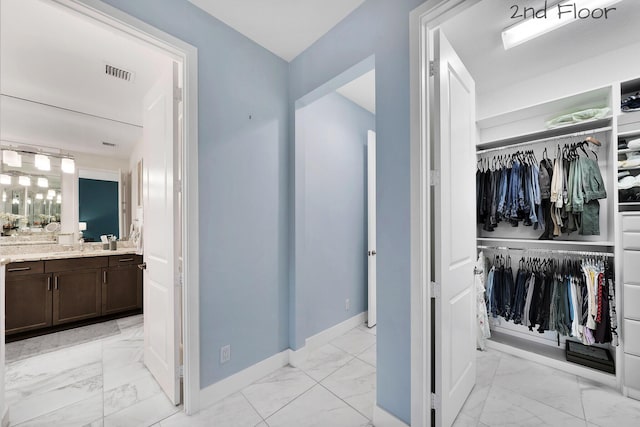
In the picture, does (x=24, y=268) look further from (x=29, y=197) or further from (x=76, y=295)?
(x=29, y=197)

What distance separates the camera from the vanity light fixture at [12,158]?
124 inches

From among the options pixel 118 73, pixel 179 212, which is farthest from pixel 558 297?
pixel 118 73

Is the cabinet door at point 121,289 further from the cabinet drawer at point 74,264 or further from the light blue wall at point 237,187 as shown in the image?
the light blue wall at point 237,187

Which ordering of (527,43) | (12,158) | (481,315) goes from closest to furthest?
1. (527,43)
2. (481,315)
3. (12,158)

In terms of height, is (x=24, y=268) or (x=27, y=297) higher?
(x=24, y=268)

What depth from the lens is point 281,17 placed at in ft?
5.99

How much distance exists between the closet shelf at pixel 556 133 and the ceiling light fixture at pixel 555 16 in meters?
0.76

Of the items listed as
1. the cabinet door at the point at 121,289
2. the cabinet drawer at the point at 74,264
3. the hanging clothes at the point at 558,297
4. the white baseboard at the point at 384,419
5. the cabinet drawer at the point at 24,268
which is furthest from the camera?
the cabinet door at the point at 121,289

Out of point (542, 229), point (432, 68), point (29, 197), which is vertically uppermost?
point (432, 68)

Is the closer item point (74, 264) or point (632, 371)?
point (632, 371)

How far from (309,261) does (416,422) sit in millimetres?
1476

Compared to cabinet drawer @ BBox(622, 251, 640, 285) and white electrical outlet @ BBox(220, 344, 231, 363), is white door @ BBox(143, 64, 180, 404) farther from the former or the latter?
cabinet drawer @ BBox(622, 251, 640, 285)

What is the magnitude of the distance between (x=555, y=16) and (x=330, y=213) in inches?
86.8

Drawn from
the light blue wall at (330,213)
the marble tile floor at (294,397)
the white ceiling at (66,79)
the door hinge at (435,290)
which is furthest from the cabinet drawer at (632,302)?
the white ceiling at (66,79)
